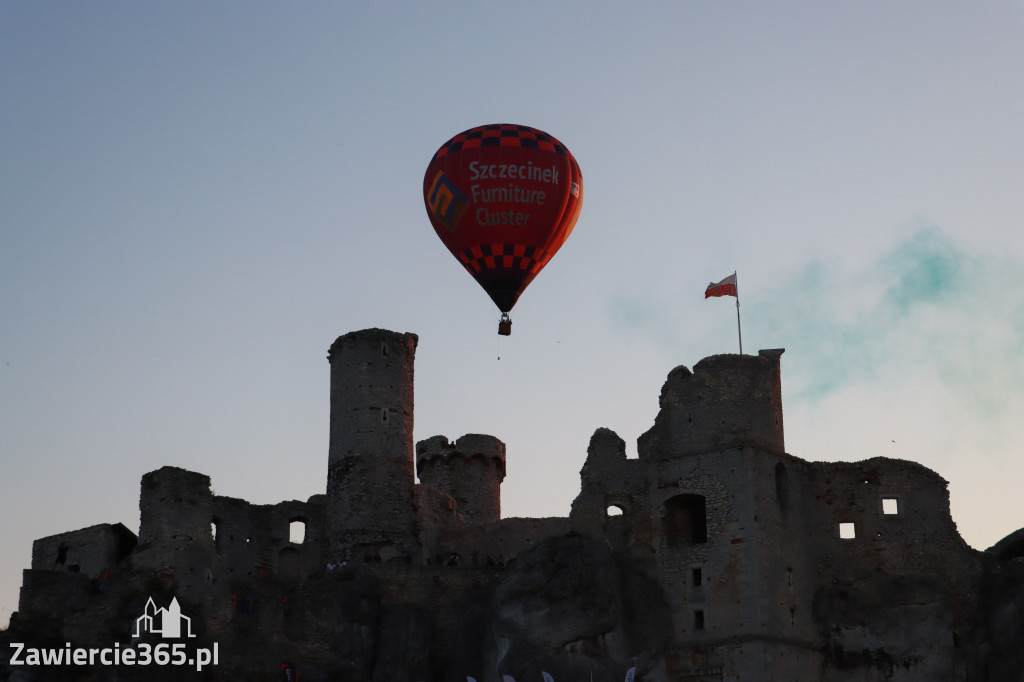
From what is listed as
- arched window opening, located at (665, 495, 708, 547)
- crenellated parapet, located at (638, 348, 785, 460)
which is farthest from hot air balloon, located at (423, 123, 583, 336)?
arched window opening, located at (665, 495, 708, 547)

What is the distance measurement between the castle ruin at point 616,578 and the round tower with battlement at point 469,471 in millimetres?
7835

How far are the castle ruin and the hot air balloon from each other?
7.00m

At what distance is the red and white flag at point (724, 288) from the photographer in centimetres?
7212

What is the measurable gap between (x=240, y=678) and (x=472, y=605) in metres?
8.78

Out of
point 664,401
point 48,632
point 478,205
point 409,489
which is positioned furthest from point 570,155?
point 48,632

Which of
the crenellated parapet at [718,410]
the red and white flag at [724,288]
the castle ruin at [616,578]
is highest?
the red and white flag at [724,288]

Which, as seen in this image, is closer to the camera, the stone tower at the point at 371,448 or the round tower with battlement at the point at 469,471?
the stone tower at the point at 371,448

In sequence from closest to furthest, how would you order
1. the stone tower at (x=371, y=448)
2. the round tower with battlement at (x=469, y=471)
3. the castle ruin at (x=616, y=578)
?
the castle ruin at (x=616, y=578) → the stone tower at (x=371, y=448) → the round tower with battlement at (x=469, y=471)

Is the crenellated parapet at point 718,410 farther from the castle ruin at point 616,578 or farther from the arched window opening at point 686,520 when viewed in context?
the arched window opening at point 686,520

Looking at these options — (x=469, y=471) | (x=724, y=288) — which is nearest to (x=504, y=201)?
(x=724, y=288)

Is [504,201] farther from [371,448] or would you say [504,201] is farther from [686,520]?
[686,520]

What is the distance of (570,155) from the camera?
230ft

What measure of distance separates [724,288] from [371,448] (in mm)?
15185

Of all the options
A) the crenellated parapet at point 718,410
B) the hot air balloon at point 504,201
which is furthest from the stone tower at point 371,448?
the crenellated parapet at point 718,410
